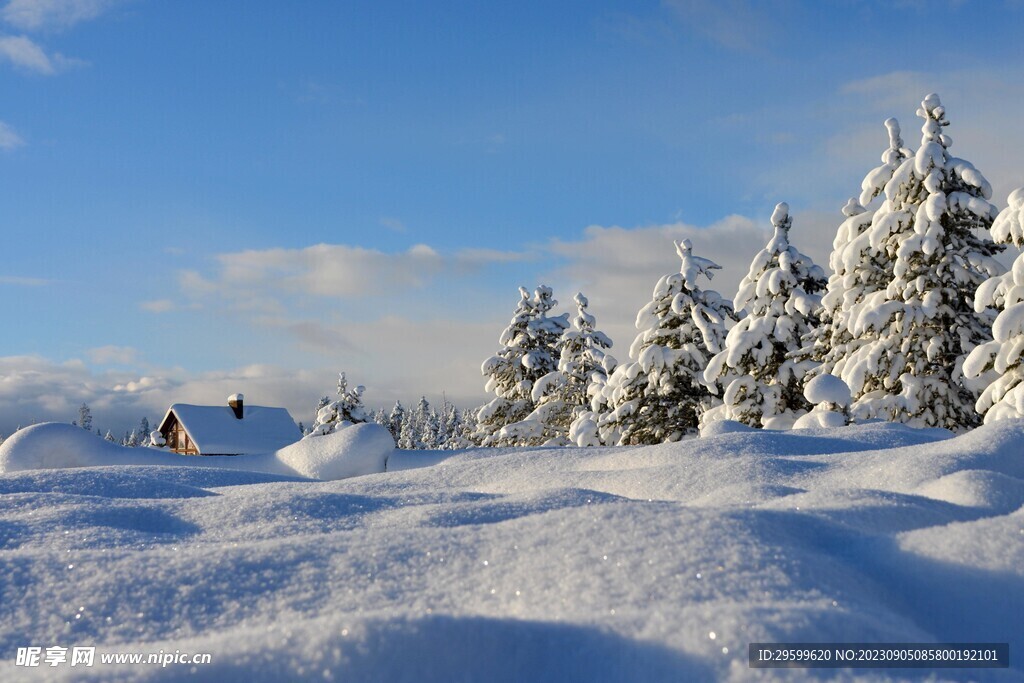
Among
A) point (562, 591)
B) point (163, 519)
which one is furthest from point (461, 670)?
point (163, 519)

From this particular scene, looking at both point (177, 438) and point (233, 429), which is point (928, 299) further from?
point (177, 438)

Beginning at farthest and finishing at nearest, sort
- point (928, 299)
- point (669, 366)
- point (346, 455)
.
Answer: point (669, 366) → point (928, 299) → point (346, 455)

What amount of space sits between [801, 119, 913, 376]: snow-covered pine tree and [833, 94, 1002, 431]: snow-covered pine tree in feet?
1.65

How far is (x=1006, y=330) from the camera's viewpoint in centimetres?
1321

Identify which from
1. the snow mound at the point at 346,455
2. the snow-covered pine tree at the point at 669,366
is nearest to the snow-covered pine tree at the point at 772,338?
the snow-covered pine tree at the point at 669,366

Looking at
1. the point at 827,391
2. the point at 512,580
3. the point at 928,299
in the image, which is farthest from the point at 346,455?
the point at 928,299

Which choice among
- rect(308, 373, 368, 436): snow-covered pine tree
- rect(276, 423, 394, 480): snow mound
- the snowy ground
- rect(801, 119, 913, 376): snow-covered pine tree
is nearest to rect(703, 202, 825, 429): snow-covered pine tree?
rect(801, 119, 913, 376): snow-covered pine tree

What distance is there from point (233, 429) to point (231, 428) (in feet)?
0.38

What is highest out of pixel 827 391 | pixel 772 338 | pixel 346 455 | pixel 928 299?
pixel 928 299

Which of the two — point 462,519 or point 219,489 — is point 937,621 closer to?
point 462,519

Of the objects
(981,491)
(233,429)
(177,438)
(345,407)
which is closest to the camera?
(981,491)

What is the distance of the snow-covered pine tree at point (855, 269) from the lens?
709 inches

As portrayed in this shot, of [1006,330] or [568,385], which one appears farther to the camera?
[568,385]

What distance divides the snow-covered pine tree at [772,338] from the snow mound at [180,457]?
1068 cm
